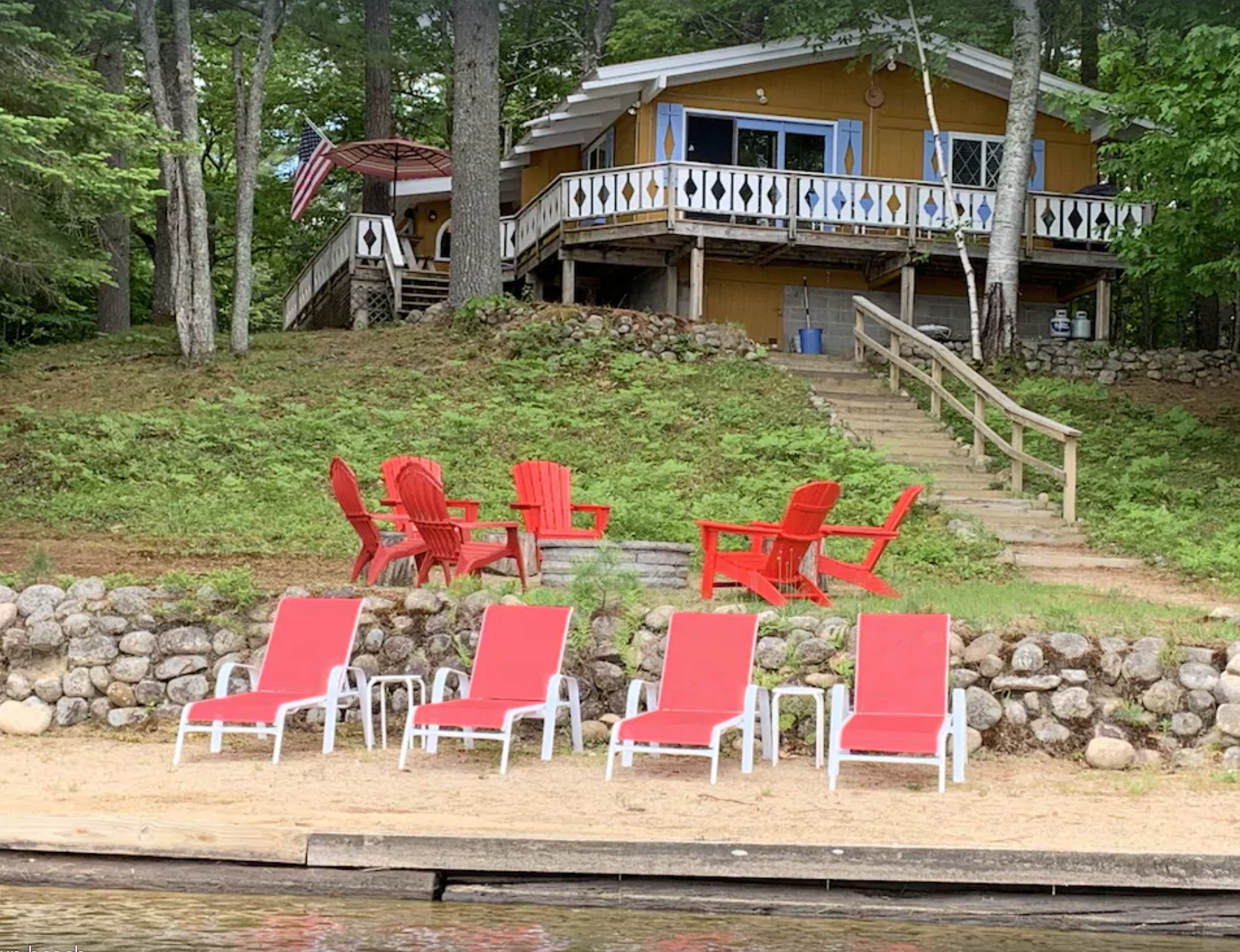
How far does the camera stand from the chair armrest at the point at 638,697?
333 inches

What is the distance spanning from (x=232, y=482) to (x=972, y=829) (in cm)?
991

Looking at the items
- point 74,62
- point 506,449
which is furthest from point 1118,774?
point 74,62

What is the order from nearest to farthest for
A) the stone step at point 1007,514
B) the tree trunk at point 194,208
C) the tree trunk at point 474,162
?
the stone step at point 1007,514 → the tree trunk at point 194,208 → the tree trunk at point 474,162

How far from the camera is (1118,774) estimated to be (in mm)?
8336

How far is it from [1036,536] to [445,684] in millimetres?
6853

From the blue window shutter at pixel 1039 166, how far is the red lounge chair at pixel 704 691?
18.1m

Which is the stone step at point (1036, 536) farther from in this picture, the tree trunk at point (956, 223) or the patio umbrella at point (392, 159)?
the patio umbrella at point (392, 159)

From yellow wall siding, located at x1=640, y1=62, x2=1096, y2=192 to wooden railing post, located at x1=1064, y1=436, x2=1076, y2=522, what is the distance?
10778 mm

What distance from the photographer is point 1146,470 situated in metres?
16.9

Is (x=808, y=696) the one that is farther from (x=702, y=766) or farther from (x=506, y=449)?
(x=506, y=449)

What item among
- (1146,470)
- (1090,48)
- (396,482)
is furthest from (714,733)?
(1090,48)

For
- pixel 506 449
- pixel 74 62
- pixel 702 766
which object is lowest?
pixel 702 766

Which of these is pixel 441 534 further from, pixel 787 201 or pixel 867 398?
pixel 787 201

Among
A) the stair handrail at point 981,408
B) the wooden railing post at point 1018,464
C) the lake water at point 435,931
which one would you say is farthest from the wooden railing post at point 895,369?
the lake water at point 435,931
